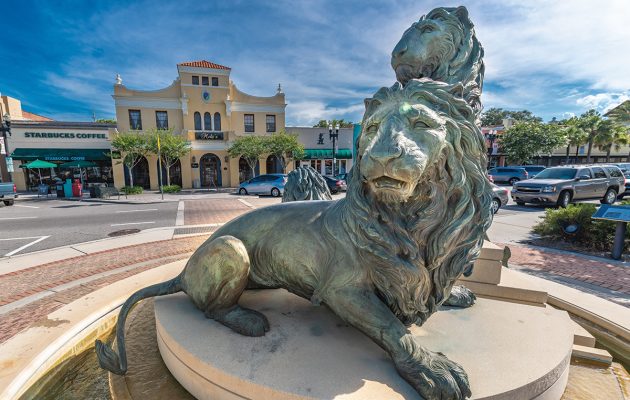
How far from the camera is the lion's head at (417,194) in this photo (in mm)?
1290

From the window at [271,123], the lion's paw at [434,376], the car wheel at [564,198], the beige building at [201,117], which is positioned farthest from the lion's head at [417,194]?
the window at [271,123]

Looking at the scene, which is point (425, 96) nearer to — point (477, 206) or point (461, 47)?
point (477, 206)

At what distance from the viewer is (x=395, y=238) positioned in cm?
155

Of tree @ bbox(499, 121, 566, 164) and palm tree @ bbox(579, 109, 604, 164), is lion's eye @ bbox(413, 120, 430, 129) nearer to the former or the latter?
tree @ bbox(499, 121, 566, 164)

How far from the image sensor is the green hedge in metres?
6.32

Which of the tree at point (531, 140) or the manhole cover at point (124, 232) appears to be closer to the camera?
the manhole cover at point (124, 232)

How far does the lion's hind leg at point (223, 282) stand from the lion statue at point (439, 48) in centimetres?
181

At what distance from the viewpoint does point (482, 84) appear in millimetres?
2631

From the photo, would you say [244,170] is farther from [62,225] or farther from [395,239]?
[395,239]

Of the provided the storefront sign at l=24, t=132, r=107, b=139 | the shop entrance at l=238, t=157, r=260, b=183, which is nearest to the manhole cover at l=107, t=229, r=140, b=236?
the shop entrance at l=238, t=157, r=260, b=183

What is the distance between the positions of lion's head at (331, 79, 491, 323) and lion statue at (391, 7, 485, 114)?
1038 mm

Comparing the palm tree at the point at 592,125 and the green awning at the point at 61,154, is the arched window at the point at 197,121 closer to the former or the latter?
the green awning at the point at 61,154

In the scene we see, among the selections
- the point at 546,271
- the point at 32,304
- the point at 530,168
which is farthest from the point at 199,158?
the point at 530,168

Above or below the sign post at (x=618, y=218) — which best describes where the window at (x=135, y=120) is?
above
